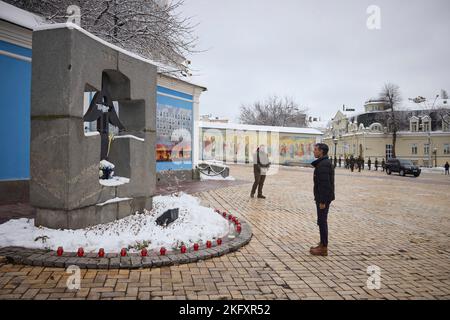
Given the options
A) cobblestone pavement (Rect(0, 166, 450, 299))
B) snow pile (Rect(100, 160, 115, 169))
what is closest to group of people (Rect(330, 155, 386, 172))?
cobblestone pavement (Rect(0, 166, 450, 299))

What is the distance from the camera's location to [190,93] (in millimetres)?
17359

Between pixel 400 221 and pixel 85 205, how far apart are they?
286 inches

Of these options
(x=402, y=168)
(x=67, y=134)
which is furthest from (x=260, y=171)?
(x=402, y=168)

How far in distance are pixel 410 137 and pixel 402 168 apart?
1210 inches

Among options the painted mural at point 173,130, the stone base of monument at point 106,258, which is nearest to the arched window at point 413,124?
the painted mural at point 173,130

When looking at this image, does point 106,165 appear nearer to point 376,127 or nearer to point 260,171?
point 260,171

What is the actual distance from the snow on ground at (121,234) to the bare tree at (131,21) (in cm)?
750

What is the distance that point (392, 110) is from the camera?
52625 millimetres

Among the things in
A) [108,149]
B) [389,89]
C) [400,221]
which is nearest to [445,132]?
[389,89]

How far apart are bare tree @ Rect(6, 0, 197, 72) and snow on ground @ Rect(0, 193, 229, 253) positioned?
24.6 feet

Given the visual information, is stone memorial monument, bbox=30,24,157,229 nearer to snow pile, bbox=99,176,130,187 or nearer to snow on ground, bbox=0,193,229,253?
snow pile, bbox=99,176,130,187

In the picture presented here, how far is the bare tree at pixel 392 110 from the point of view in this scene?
5291 centimetres

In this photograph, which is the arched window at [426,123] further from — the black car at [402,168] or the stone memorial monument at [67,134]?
the stone memorial monument at [67,134]

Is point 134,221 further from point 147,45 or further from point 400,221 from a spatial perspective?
point 147,45
